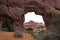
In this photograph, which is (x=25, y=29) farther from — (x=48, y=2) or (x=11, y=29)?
(x=48, y=2)

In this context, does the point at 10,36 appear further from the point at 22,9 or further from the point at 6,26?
the point at 22,9

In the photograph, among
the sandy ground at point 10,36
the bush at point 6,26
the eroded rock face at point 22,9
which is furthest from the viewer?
the eroded rock face at point 22,9

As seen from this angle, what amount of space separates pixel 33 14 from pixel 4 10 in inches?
50.8

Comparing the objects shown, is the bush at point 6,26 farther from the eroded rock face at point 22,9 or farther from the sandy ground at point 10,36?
the eroded rock face at point 22,9

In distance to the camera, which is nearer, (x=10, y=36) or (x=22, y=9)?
(x=10, y=36)

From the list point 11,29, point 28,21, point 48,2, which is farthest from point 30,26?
point 48,2

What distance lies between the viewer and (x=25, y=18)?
13.0 m

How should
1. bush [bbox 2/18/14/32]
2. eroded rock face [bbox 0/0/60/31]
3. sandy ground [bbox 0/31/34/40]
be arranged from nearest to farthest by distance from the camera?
sandy ground [bbox 0/31/34/40], bush [bbox 2/18/14/32], eroded rock face [bbox 0/0/60/31]

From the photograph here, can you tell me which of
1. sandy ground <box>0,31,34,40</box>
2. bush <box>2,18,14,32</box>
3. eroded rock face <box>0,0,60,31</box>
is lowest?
sandy ground <box>0,31,34,40</box>

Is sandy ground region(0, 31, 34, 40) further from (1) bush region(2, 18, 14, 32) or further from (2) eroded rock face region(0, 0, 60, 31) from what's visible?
(2) eroded rock face region(0, 0, 60, 31)

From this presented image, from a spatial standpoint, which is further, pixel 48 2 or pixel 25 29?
pixel 48 2

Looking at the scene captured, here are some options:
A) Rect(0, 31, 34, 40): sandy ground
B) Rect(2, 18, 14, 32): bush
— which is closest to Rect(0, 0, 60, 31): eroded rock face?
Result: Rect(2, 18, 14, 32): bush

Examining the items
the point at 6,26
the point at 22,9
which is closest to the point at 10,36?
the point at 6,26

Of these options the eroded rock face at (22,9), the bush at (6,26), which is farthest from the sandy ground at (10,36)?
the eroded rock face at (22,9)
